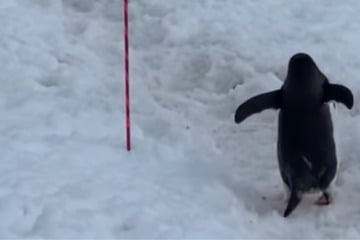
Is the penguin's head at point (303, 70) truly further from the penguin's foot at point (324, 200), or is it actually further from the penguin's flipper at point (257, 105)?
the penguin's foot at point (324, 200)

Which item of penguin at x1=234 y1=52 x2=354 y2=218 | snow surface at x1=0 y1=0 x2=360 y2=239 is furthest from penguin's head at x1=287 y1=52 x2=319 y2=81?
snow surface at x1=0 y1=0 x2=360 y2=239

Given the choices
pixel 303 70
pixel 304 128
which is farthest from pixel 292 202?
pixel 303 70

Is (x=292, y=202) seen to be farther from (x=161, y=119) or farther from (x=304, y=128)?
(x=161, y=119)

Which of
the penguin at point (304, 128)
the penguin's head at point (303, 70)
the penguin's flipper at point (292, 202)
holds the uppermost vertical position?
the penguin's head at point (303, 70)

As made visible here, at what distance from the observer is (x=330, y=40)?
6.01m

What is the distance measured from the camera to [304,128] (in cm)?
443

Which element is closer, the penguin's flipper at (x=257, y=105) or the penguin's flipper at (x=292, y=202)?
the penguin's flipper at (x=292, y=202)

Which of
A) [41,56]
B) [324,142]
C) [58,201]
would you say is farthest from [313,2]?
[58,201]

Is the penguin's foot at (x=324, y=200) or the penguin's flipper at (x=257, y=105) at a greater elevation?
the penguin's flipper at (x=257, y=105)

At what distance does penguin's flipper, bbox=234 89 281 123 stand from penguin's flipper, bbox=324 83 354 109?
221mm

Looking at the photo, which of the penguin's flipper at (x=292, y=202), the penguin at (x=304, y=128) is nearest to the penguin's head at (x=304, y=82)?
the penguin at (x=304, y=128)

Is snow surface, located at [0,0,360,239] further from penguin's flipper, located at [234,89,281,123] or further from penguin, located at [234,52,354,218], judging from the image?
penguin's flipper, located at [234,89,281,123]

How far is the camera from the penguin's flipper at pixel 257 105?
4.50 metres

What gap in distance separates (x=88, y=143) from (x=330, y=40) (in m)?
1.86
